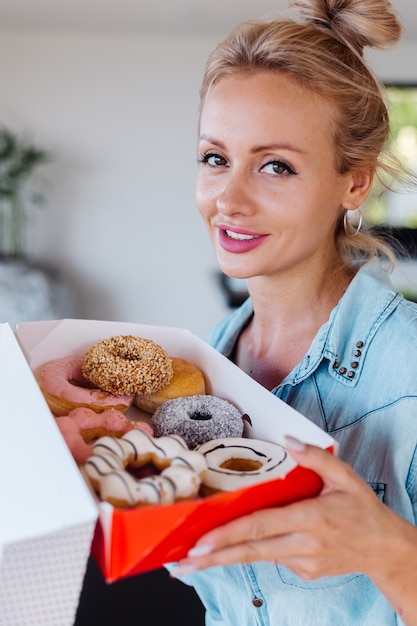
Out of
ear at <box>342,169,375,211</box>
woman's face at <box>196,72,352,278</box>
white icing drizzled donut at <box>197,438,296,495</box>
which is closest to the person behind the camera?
white icing drizzled donut at <box>197,438,296,495</box>

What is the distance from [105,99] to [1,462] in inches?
193

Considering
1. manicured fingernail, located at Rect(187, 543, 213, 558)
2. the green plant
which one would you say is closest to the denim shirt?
manicured fingernail, located at Rect(187, 543, 213, 558)

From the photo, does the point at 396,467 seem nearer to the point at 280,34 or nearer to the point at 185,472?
the point at 185,472

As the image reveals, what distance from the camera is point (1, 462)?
0.69 metres

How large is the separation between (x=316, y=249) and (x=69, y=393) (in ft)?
1.64

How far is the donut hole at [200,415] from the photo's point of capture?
3.09 feet

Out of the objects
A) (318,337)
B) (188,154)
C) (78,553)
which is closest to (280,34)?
(318,337)

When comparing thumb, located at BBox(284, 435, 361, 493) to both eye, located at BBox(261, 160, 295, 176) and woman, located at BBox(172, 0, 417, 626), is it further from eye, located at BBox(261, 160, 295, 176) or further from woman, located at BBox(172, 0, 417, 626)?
eye, located at BBox(261, 160, 295, 176)

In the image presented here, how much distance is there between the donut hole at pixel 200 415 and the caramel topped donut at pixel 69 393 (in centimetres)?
11

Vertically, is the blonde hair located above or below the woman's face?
above

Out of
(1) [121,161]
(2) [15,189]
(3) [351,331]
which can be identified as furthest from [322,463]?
(1) [121,161]

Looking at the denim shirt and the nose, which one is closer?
the denim shirt

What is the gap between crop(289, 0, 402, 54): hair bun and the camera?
1.08 metres

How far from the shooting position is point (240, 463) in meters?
0.80
